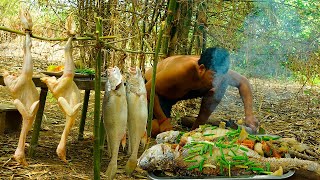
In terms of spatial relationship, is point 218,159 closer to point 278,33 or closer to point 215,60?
point 215,60

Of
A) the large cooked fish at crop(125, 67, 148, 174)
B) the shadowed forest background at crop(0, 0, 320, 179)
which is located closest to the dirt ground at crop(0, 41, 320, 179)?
the shadowed forest background at crop(0, 0, 320, 179)

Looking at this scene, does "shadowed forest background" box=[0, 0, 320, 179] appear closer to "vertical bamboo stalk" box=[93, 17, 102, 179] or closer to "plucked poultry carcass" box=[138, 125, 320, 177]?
"plucked poultry carcass" box=[138, 125, 320, 177]

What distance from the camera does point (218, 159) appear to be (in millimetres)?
2754

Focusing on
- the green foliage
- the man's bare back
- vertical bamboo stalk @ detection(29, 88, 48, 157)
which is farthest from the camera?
the green foliage

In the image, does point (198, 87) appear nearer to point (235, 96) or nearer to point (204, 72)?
point (204, 72)

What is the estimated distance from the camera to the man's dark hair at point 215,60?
475 cm

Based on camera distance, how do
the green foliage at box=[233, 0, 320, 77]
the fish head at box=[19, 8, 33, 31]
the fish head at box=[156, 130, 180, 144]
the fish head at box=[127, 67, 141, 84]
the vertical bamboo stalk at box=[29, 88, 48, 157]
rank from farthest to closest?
the green foliage at box=[233, 0, 320, 77] → the vertical bamboo stalk at box=[29, 88, 48, 157] → the fish head at box=[156, 130, 180, 144] → the fish head at box=[127, 67, 141, 84] → the fish head at box=[19, 8, 33, 31]

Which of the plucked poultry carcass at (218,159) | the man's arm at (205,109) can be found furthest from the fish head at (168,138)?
the man's arm at (205,109)

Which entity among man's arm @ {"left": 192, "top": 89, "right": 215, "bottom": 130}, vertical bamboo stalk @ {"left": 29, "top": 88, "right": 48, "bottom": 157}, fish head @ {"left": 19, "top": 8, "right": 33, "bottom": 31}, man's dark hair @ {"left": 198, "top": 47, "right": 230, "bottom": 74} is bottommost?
man's arm @ {"left": 192, "top": 89, "right": 215, "bottom": 130}

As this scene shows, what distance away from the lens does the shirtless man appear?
4.83 meters

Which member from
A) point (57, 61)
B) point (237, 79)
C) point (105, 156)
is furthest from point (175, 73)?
point (57, 61)

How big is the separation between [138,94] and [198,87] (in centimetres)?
293

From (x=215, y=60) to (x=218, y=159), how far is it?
85.3 inches

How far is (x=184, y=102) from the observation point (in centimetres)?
738
